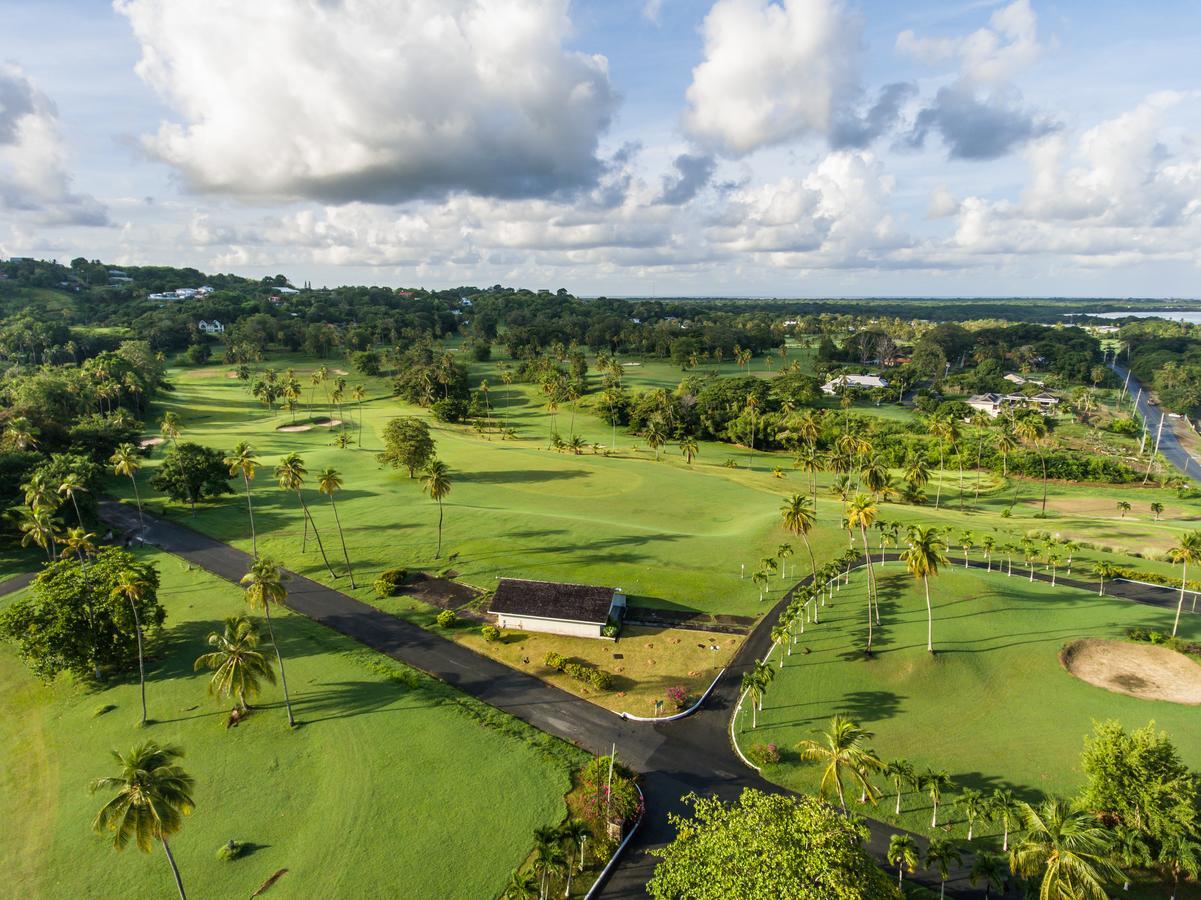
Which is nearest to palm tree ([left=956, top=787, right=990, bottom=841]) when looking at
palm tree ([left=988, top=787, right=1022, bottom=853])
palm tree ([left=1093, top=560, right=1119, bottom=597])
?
palm tree ([left=988, top=787, right=1022, bottom=853])

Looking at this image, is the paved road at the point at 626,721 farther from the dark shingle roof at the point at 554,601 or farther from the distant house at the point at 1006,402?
the distant house at the point at 1006,402

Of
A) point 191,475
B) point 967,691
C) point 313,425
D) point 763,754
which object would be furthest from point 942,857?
point 313,425

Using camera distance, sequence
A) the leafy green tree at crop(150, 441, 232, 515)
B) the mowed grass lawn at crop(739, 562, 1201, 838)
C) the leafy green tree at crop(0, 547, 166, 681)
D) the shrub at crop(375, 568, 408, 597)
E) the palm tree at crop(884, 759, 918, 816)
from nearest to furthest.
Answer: the palm tree at crop(884, 759, 918, 816) → the mowed grass lawn at crop(739, 562, 1201, 838) → the leafy green tree at crop(0, 547, 166, 681) → the shrub at crop(375, 568, 408, 597) → the leafy green tree at crop(150, 441, 232, 515)

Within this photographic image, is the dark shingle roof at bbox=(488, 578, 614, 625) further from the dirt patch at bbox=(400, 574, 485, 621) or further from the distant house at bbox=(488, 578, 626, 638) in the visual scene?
the dirt patch at bbox=(400, 574, 485, 621)

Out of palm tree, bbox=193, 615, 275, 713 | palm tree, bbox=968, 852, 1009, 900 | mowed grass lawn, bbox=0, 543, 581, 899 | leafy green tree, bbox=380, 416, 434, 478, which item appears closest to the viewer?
palm tree, bbox=968, 852, 1009, 900

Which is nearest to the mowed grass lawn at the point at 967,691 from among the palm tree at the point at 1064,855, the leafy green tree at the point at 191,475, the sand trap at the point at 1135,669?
the sand trap at the point at 1135,669

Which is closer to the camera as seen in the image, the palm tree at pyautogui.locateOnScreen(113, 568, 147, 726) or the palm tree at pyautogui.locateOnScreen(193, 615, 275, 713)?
the palm tree at pyautogui.locateOnScreen(193, 615, 275, 713)

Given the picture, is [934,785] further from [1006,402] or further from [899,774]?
[1006,402]
